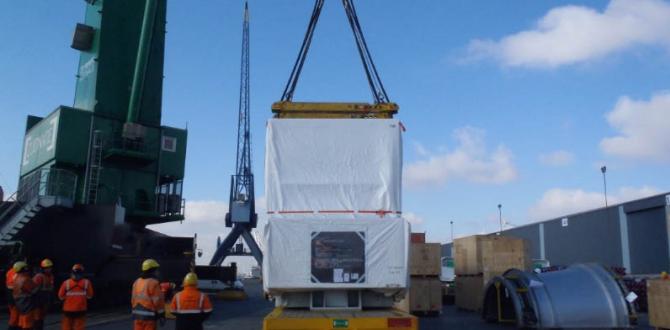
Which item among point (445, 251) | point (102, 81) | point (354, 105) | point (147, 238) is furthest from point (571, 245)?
point (354, 105)

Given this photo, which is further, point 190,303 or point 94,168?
point 94,168

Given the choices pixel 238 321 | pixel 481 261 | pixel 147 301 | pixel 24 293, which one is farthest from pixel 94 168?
pixel 147 301

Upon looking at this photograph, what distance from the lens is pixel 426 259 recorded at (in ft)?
58.6

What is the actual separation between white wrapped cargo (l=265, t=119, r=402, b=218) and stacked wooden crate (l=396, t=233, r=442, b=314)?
30.6ft

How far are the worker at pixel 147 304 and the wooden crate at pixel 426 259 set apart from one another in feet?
34.5

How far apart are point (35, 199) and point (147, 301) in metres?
13.8

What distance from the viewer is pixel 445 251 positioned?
55000mm

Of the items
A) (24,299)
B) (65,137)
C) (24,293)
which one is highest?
(65,137)

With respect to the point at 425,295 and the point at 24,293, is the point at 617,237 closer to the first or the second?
the point at 425,295

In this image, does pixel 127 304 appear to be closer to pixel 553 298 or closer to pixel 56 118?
pixel 56 118

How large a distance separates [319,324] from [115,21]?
72.4 feet

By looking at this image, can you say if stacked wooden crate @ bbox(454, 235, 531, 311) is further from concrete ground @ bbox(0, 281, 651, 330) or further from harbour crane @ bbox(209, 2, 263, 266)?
harbour crane @ bbox(209, 2, 263, 266)

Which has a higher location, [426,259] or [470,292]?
[426,259]

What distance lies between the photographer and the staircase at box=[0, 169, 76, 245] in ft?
62.6
